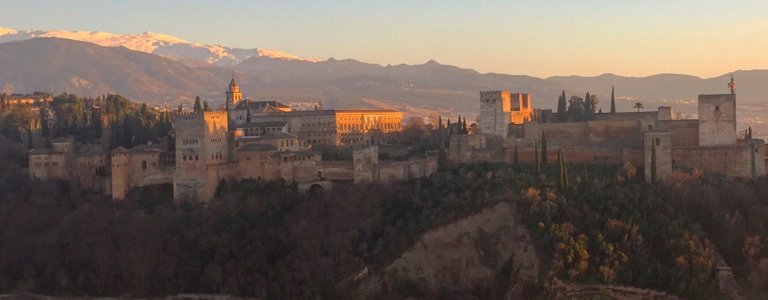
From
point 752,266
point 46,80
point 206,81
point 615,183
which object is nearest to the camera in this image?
point 752,266

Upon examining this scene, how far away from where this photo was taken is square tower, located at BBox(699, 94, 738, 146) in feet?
130

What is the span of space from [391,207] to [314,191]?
3.91m

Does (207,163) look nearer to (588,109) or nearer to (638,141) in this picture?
(638,141)

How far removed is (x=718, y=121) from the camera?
130 ft

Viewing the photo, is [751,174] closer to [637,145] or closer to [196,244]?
[637,145]

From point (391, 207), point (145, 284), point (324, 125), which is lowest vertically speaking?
point (145, 284)

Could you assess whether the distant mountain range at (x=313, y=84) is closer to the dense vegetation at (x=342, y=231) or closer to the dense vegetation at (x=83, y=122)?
the dense vegetation at (x=83, y=122)

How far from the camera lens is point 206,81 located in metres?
174

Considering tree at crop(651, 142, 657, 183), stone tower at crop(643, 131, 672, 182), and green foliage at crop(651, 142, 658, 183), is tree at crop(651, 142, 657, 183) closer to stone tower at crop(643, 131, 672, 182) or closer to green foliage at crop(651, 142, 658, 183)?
green foliage at crop(651, 142, 658, 183)

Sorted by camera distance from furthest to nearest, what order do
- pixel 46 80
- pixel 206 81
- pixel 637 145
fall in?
pixel 206 81 → pixel 46 80 → pixel 637 145

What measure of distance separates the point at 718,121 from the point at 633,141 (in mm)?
3427

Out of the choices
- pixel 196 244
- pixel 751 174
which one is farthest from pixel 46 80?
pixel 751 174

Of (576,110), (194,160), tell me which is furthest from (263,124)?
(576,110)

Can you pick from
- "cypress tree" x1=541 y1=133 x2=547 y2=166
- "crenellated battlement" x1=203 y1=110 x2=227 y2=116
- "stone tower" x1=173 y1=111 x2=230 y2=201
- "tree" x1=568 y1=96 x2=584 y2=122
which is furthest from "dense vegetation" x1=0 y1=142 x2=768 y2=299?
"tree" x1=568 y1=96 x2=584 y2=122
